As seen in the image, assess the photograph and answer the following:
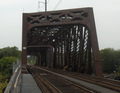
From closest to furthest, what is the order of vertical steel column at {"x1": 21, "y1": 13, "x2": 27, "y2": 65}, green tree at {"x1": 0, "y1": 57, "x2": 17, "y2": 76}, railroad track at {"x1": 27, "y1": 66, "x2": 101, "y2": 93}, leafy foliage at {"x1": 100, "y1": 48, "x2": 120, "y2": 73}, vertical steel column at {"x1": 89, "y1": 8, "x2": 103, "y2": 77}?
railroad track at {"x1": 27, "y1": 66, "x2": 101, "y2": 93}
vertical steel column at {"x1": 89, "y1": 8, "x2": 103, "y2": 77}
vertical steel column at {"x1": 21, "y1": 13, "x2": 27, "y2": 65}
green tree at {"x1": 0, "y1": 57, "x2": 17, "y2": 76}
leafy foliage at {"x1": 100, "y1": 48, "x2": 120, "y2": 73}

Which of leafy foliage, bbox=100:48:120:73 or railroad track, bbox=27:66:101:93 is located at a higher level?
leafy foliage, bbox=100:48:120:73

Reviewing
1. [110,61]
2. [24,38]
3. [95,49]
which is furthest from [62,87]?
[110,61]

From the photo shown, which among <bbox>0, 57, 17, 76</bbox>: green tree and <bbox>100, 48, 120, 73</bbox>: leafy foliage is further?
<bbox>100, 48, 120, 73</bbox>: leafy foliage

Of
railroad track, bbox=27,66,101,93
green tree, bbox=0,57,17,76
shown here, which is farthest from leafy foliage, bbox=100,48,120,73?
railroad track, bbox=27,66,101,93

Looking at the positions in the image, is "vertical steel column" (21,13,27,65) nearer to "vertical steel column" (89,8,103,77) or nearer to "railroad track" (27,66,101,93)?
"railroad track" (27,66,101,93)

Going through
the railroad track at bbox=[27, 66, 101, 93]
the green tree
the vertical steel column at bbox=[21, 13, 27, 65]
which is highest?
the vertical steel column at bbox=[21, 13, 27, 65]

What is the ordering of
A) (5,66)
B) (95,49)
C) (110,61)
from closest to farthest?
(95,49) < (5,66) < (110,61)

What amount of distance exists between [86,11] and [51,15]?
3.79 m

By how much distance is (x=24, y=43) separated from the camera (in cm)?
1619

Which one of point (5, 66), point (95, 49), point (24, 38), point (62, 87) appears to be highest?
point (24, 38)

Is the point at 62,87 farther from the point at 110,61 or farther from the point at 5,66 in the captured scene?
the point at 110,61

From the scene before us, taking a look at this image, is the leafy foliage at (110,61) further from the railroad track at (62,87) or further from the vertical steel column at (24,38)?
the railroad track at (62,87)

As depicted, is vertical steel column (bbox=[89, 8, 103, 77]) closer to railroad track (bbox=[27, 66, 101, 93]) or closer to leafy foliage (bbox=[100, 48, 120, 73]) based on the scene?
railroad track (bbox=[27, 66, 101, 93])

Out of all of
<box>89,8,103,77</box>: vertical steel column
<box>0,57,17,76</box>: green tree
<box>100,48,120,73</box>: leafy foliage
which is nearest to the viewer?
<box>89,8,103,77</box>: vertical steel column
